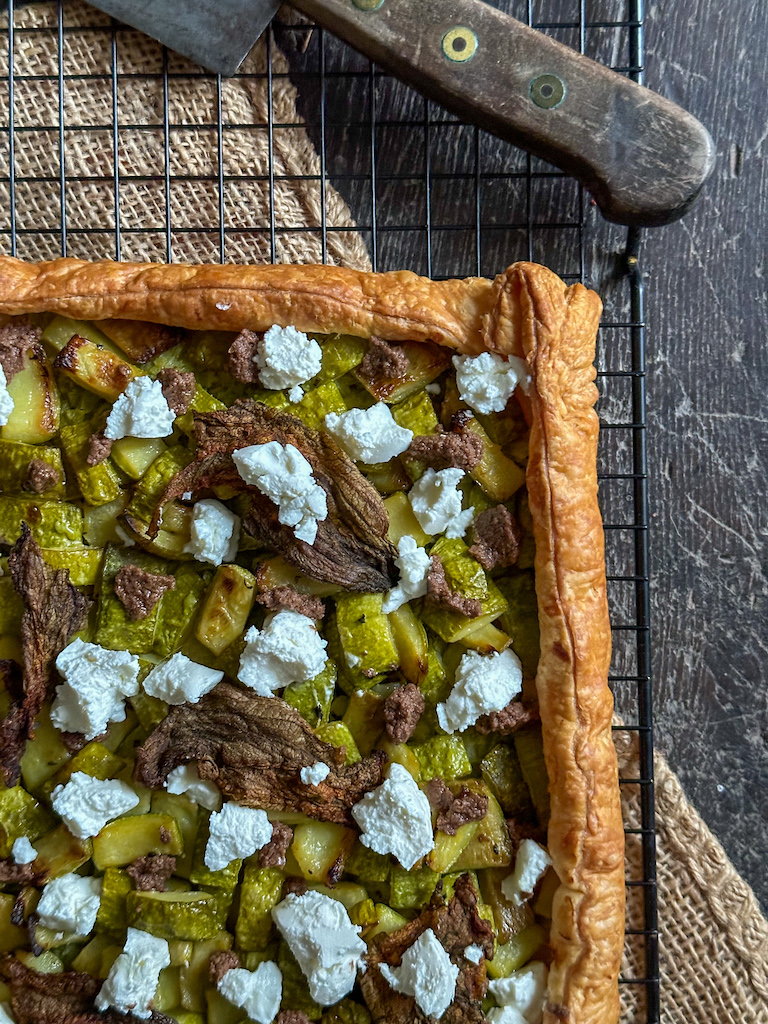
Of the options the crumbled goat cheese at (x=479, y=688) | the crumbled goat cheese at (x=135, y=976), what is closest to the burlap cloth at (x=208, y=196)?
the crumbled goat cheese at (x=479, y=688)

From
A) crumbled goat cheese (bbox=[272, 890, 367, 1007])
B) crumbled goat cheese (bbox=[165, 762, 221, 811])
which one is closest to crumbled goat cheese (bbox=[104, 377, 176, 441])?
crumbled goat cheese (bbox=[165, 762, 221, 811])

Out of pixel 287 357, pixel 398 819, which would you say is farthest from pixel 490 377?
pixel 398 819

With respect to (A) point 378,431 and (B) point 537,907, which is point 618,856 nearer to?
(B) point 537,907

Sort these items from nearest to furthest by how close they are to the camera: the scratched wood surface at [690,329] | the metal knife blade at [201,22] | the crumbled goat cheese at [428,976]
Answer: the crumbled goat cheese at [428,976] < the metal knife blade at [201,22] < the scratched wood surface at [690,329]

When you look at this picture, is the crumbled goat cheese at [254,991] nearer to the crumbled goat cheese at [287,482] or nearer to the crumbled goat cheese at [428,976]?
the crumbled goat cheese at [428,976]

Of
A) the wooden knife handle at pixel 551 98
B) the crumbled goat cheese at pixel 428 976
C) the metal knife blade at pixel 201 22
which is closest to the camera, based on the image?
the crumbled goat cheese at pixel 428 976

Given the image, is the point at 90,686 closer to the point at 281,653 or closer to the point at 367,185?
the point at 281,653

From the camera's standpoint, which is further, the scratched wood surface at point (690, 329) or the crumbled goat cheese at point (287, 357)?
the scratched wood surface at point (690, 329)
